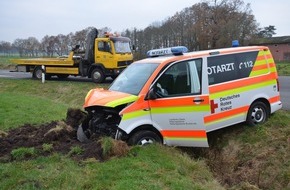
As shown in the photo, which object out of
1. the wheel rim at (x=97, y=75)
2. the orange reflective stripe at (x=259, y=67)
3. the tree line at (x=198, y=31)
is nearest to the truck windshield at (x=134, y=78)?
the orange reflective stripe at (x=259, y=67)

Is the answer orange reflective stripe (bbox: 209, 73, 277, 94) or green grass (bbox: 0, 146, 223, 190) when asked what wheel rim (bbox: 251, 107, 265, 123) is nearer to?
orange reflective stripe (bbox: 209, 73, 277, 94)

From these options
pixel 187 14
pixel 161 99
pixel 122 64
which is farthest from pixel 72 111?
pixel 187 14

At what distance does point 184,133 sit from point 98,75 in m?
14.4

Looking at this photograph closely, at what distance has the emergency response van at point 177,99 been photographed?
6.48 m

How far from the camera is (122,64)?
66.0 ft

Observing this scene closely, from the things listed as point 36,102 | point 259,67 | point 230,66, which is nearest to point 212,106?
point 230,66

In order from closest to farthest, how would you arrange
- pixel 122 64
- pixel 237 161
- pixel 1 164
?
1. pixel 1 164
2. pixel 237 161
3. pixel 122 64

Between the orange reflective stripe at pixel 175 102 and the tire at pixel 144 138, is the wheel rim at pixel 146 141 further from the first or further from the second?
the orange reflective stripe at pixel 175 102

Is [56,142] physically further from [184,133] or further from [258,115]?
[258,115]

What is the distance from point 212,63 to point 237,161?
6.88ft

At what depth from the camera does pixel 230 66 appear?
24.6ft

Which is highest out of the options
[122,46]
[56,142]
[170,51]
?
[122,46]

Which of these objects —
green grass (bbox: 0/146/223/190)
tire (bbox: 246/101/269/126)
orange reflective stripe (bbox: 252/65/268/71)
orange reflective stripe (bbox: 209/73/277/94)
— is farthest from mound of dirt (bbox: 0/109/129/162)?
orange reflective stripe (bbox: 252/65/268/71)

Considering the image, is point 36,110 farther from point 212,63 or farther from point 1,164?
point 212,63
